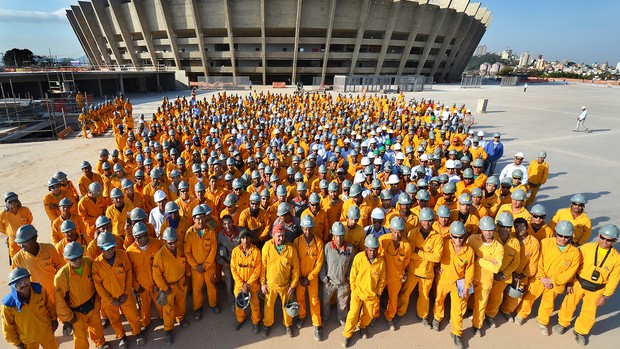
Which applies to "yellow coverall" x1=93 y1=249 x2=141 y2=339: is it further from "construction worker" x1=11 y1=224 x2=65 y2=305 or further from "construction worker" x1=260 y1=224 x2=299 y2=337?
"construction worker" x1=260 y1=224 x2=299 y2=337

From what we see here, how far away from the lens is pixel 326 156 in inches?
381

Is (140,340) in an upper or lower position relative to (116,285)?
lower

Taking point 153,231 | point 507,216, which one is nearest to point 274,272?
point 153,231

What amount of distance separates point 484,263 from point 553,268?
Result: 969 millimetres

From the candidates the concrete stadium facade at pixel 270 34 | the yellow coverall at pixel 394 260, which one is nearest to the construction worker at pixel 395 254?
the yellow coverall at pixel 394 260

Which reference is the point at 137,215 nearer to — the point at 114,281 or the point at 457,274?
the point at 114,281

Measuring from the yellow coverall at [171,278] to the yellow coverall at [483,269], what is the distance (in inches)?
163

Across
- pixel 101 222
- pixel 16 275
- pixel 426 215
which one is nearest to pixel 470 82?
pixel 426 215

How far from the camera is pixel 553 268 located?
4.28 meters

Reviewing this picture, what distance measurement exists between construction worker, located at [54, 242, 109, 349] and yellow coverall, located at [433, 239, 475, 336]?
4.68m

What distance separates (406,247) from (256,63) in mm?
50796

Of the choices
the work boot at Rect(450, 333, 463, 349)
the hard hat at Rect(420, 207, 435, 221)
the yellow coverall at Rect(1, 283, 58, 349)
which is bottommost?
the work boot at Rect(450, 333, 463, 349)

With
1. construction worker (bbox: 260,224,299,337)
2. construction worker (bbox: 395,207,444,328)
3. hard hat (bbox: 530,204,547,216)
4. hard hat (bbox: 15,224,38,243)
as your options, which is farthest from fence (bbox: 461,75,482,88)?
A: hard hat (bbox: 15,224,38,243)

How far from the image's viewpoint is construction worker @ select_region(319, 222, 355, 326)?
4297 mm
